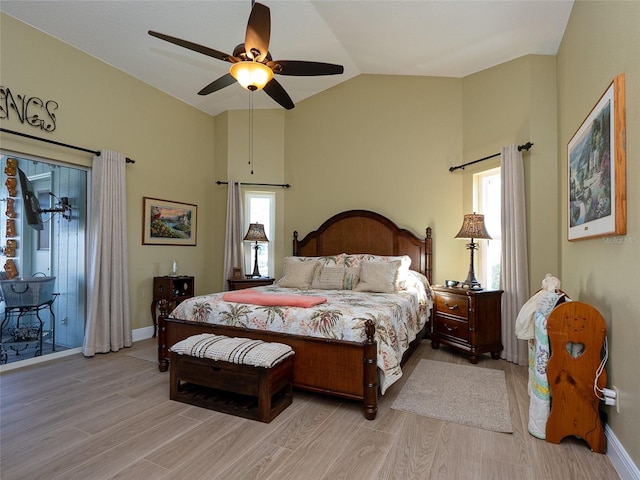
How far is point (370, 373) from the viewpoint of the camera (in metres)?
2.40

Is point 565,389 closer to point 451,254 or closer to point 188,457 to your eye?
point 188,457

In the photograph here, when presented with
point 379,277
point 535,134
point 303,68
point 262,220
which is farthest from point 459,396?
point 262,220

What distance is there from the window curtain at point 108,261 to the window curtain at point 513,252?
4.37m

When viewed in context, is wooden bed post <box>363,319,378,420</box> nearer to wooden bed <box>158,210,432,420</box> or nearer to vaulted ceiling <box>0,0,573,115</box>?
wooden bed <box>158,210,432,420</box>

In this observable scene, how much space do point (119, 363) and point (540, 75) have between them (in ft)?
17.7

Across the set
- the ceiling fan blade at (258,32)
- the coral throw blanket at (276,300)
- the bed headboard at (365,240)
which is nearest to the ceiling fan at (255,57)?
the ceiling fan blade at (258,32)

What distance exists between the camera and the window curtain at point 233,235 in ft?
17.1

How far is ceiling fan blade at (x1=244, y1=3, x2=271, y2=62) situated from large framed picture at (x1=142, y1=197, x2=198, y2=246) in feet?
9.84

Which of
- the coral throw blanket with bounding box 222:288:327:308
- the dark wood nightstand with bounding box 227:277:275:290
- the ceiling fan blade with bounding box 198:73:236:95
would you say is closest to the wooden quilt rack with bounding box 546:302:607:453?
the coral throw blanket with bounding box 222:288:327:308

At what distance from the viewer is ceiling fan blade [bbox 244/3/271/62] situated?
2.27 meters

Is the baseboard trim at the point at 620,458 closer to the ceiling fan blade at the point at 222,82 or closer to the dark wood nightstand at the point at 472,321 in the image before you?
the dark wood nightstand at the point at 472,321

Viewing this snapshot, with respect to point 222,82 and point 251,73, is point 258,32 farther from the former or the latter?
point 222,82

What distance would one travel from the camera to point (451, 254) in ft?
14.8

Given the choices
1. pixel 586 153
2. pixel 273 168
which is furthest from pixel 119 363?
pixel 586 153
